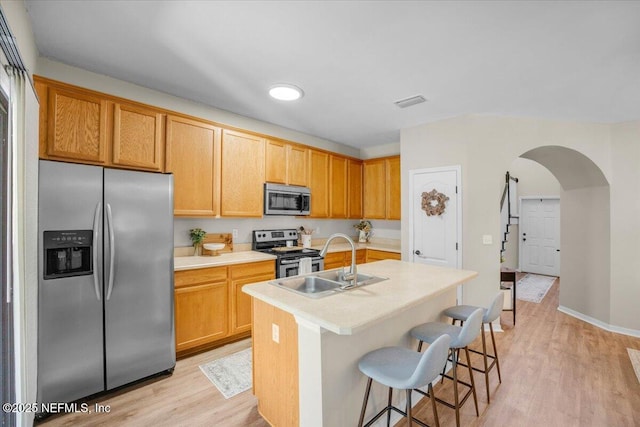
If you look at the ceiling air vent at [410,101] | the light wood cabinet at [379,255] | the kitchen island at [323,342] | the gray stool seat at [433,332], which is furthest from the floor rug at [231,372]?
the ceiling air vent at [410,101]

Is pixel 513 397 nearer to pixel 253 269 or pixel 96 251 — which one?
pixel 253 269

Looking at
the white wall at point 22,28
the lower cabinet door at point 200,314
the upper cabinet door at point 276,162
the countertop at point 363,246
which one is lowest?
the lower cabinet door at point 200,314

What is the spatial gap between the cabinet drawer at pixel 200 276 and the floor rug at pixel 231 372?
0.78 meters

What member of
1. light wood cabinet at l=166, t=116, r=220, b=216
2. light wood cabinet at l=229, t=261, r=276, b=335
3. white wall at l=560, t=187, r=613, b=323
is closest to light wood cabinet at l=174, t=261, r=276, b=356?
light wood cabinet at l=229, t=261, r=276, b=335

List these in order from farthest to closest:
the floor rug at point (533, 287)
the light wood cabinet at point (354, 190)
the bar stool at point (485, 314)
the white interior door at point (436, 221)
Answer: the floor rug at point (533, 287), the light wood cabinet at point (354, 190), the white interior door at point (436, 221), the bar stool at point (485, 314)

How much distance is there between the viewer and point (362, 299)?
1.73m

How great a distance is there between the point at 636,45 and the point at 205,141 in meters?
3.75

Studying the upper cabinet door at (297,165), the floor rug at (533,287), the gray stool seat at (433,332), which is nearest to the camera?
the gray stool seat at (433,332)

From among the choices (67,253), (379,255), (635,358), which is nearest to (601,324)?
(635,358)

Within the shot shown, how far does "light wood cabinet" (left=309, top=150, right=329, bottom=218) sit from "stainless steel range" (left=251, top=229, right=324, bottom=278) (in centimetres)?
50

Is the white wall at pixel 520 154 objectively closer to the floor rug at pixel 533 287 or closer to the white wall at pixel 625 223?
the white wall at pixel 625 223

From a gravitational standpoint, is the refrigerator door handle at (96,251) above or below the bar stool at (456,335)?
above

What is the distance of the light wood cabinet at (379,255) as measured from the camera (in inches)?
171

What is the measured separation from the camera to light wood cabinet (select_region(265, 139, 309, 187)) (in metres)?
3.86
